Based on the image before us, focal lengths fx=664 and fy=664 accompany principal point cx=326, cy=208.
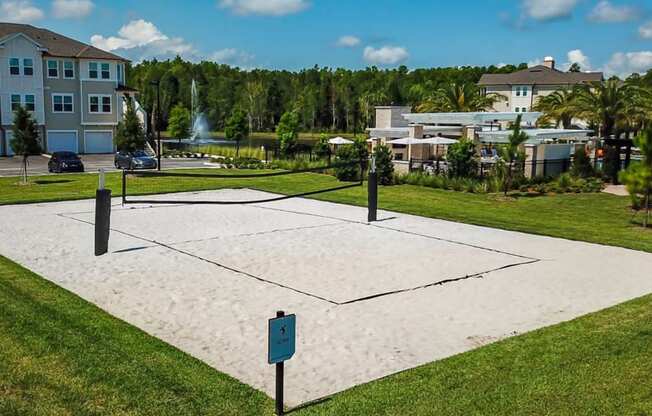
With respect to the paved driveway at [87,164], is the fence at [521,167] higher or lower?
higher

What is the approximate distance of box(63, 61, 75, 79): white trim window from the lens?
4944cm

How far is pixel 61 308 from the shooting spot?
397 inches

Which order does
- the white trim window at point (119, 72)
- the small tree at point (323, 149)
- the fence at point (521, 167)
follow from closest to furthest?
1. the fence at point (521, 167)
2. the small tree at point (323, 149)
3. the white trim window at point (119, 72)

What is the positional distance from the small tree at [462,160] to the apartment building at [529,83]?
5095 centimetres

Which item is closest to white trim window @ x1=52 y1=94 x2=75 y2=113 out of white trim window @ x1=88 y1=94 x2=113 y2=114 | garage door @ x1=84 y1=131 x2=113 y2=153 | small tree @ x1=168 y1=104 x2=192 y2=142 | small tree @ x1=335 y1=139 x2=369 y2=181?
white trim window @ x1=88 y1=94 x2=113 y2=114

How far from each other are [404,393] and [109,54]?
49.2 metres

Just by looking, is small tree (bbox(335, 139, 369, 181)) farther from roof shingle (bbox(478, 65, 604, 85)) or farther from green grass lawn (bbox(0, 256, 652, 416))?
roof shingle (bbox(478, 65, 604, 85))

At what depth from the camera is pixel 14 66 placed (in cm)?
4719

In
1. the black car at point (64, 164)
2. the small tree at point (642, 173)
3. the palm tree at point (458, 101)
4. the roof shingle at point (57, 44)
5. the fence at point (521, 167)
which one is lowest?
the black car at point (64, 164)

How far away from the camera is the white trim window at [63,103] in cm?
4925

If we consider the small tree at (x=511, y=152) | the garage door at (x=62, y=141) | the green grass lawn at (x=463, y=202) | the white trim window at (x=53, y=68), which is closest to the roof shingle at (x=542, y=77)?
the garage door at (x=62, y=141)

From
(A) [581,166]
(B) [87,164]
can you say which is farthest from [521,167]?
(B) [87,164]

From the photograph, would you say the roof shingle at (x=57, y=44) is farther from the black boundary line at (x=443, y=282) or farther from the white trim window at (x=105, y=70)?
the black boundary line at (x=443, y=282)

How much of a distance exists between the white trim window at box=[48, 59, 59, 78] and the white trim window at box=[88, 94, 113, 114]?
2836 millimetres
